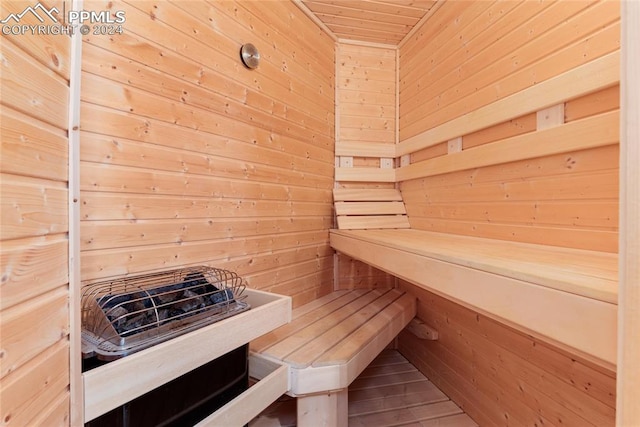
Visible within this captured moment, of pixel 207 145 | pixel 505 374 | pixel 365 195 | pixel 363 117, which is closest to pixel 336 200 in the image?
pixel 365 195

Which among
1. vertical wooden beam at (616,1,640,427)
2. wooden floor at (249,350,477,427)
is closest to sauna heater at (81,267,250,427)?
wooden floor at (249,350,477,427)

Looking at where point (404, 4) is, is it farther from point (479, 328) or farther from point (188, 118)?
point (479, 328)

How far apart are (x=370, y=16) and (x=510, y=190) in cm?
166

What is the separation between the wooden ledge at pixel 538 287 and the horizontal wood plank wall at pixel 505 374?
0.58 metres

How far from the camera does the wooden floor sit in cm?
174

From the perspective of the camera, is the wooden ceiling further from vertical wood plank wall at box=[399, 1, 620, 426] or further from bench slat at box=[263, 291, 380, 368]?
bench slat at box=[263, 291, 380, 368]

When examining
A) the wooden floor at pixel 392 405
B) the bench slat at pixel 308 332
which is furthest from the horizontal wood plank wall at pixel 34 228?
the wooden floor at pixel 392 405

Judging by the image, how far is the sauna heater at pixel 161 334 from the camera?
35.1 inches

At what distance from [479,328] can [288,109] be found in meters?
1.88

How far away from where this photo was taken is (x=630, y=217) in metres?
0.52

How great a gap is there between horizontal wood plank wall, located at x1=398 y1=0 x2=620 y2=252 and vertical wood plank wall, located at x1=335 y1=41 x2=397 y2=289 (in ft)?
0.79

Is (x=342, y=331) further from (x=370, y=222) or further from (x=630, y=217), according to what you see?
(x=630, y=217)

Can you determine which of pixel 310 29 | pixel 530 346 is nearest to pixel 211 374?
pixel 530 346

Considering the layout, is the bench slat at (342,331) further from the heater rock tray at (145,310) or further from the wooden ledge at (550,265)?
the wooden ledge at (550,265)
